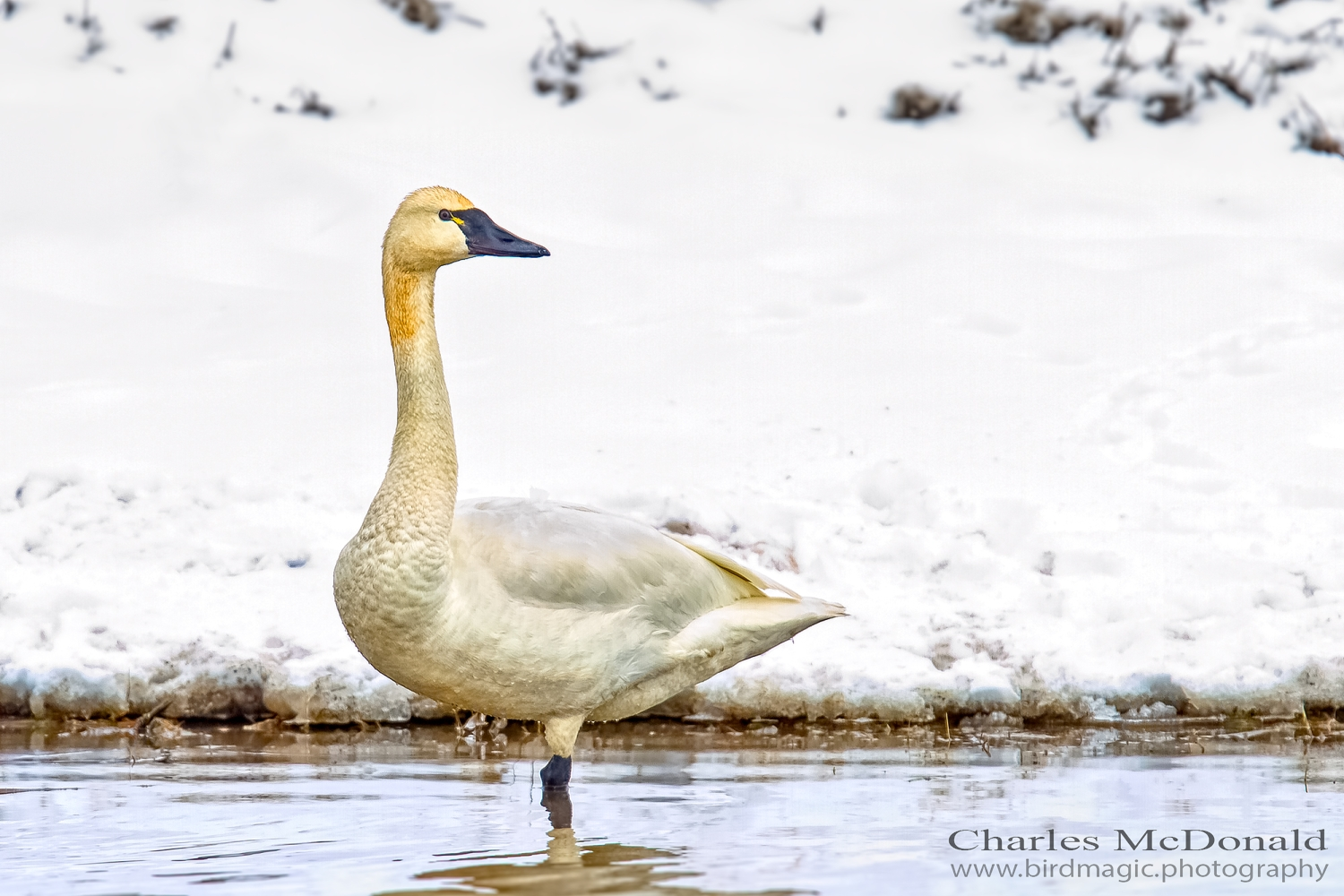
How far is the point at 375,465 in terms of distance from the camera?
8.11 m

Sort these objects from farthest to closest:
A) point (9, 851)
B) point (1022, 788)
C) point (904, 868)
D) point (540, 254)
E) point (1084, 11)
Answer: point (1084, 11) < point (540, 254) < point (1022, 788) < point (9, 851) < point (904, 868)

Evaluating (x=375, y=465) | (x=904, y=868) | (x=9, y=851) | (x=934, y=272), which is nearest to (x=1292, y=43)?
(x=934, y=272)

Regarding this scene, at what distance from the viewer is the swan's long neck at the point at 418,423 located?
480 centimetres

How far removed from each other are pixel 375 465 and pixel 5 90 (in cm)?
735

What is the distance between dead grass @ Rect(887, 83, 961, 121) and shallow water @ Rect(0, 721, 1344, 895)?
8765 mm

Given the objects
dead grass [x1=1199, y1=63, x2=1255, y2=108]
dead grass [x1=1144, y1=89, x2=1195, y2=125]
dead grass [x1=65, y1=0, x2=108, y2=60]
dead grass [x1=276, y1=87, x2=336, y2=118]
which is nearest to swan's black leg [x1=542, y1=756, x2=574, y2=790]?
dead grass [x1=276, y1=87, x2=336, y2=118]

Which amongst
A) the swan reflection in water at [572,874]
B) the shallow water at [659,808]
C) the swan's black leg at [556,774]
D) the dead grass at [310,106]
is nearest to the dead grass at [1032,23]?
the dead grass at [310,106]

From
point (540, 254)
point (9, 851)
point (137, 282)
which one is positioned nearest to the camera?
point (9, 851)

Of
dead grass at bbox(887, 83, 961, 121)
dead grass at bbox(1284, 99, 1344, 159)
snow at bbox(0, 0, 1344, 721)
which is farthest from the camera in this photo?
dead grass at bbox(887, 83, 961, 121)

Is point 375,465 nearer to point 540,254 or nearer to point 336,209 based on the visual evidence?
point 540,254

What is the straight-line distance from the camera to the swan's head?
5301 mm

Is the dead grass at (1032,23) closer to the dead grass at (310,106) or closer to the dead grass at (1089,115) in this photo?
the dead grass at (1089,115)

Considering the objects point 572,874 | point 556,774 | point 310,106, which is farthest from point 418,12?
point 572,874

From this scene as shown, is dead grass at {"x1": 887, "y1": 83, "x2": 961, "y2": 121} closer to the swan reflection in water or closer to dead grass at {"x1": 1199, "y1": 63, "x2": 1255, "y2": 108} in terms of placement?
dead grass at {"x1": 1199, "y1": 63, "x2": 1255, "y2": 108}
